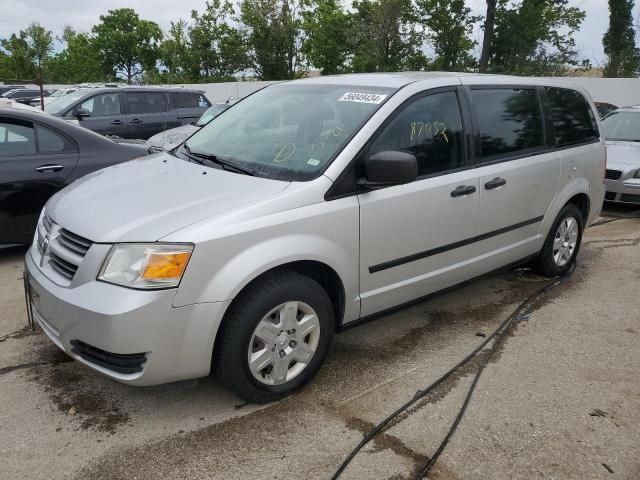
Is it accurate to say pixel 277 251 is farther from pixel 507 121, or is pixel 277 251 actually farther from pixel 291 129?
pixel 507 121

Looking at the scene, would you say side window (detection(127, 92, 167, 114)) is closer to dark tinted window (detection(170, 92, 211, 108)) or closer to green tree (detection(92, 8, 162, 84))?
dark tinted window (detection(170, 92, 211, 108))

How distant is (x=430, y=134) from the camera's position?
3725mm

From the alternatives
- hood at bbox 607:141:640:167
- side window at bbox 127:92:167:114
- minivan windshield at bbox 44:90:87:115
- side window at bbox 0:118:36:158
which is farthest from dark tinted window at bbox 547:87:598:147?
minivan windshield at bbox 44:90:87:115

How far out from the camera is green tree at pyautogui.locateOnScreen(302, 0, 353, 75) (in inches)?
1614

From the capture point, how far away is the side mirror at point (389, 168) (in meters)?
3.15

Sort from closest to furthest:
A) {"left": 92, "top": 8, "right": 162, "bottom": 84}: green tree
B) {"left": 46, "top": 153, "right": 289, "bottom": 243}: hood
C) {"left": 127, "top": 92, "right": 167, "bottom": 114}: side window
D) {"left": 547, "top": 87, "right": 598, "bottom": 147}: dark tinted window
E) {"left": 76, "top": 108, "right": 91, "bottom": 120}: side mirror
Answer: {"left": 46, "top": 153, "right": 289, "bottom": 243}: hood
{"left": 547, "top": 87, "right": 598, "bottom": 147}: dark tinted window
{"left": 76, "top": 108, "right": 91, "bottom": 120}: side mirror
{"left": 127, "top": 92, "right": 167, "bottom": 114}: side window
{"left": 92, "top": 8, "right": 162, "bottom": 84}: green tree

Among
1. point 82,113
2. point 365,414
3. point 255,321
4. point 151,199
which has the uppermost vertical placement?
point 82,113

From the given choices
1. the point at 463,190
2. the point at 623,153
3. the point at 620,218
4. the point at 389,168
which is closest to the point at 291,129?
the point at 389,168

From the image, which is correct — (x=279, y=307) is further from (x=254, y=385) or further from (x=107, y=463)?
(x=107, y=463)

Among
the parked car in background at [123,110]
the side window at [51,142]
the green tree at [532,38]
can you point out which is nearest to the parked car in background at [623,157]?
the side window at [51,142]

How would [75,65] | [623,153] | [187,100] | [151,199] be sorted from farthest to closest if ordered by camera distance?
[75,65] < [187,100] < [623,153] < [151,199]

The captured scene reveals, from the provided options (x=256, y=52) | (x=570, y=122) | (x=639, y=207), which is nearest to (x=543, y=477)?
(x=570, y=122)

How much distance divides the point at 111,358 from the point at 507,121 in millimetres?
3166

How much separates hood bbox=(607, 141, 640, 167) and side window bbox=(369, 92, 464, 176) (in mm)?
5047
